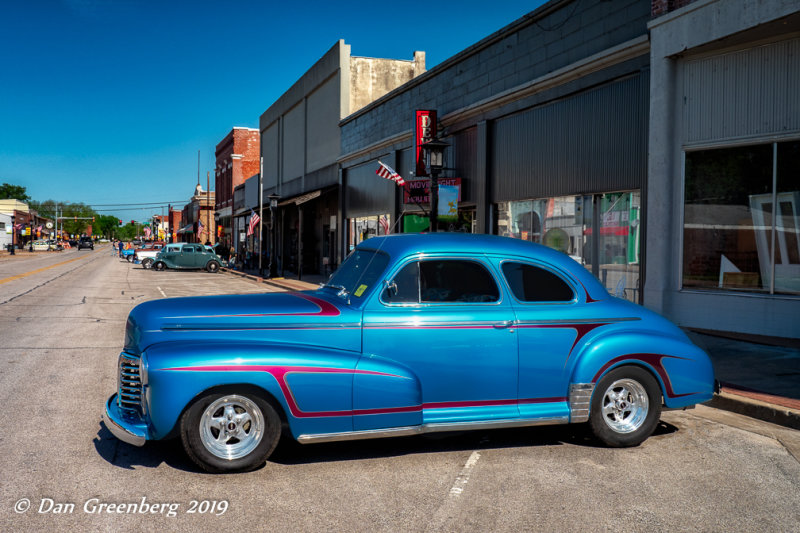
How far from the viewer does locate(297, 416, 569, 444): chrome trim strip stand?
4781 mm

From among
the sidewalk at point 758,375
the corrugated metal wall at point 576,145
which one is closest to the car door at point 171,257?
the corrugated metal wall at point 576,145

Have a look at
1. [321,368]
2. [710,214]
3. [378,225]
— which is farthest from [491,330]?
[378,225]

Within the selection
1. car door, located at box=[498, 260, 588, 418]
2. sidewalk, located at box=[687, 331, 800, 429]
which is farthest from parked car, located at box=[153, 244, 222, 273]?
car door, located at box=[498, 260, 588, 418]

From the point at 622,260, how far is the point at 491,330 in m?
8.77

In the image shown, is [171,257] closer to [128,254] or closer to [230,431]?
[128,254]

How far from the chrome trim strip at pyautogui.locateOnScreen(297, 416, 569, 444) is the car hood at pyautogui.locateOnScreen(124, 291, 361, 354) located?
25.2 inches

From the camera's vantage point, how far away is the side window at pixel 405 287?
5.07 metres

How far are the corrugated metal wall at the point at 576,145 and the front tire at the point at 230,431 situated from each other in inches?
390

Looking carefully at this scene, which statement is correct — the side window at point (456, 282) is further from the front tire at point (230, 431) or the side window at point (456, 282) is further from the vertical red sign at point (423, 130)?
the vertical red sign at point (423, 130)

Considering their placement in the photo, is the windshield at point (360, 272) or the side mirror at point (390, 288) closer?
the side mirror at point (390, 288)

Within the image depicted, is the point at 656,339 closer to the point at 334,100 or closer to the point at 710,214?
the point at 710,214

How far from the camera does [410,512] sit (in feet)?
13.3

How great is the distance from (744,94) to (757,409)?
6.42m

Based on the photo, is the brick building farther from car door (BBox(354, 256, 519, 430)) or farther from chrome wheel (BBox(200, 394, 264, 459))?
chrome wheel (BBox(200, 394, 264, 459))
